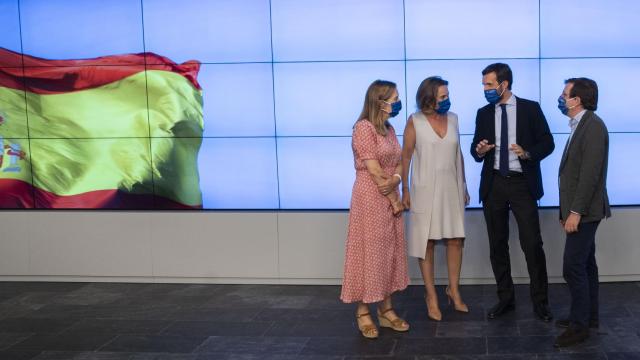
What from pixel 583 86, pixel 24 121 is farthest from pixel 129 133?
pixel 583 86

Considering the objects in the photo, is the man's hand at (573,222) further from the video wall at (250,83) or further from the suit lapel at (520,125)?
the video wall at (250,83)

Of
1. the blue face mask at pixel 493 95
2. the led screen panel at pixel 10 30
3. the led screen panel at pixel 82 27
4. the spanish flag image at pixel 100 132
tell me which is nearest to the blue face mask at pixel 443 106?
the blue face mask at pixel 493 95

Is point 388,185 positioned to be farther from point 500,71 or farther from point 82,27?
point 82,27

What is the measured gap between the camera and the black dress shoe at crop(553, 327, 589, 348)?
447 centimetres

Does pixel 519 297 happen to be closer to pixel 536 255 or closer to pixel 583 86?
pixel 536 255

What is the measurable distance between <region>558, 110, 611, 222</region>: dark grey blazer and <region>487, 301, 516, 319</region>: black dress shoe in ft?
3.10

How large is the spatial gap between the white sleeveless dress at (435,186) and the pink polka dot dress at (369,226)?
1.02 feet

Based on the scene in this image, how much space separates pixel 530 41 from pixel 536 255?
178cm

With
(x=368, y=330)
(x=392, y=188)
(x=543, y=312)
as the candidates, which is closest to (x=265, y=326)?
(x=368, y=330)

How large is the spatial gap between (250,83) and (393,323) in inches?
92.3

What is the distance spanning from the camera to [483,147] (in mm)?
5051

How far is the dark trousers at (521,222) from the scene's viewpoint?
16.7 feet

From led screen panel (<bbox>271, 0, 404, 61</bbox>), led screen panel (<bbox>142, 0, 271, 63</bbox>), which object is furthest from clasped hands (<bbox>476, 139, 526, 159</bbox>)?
led screen panel (<bbox>142, 0, 271, 63</bbox>)

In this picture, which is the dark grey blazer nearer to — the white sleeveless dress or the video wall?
the white sleeveless dress
